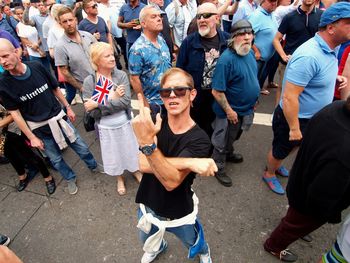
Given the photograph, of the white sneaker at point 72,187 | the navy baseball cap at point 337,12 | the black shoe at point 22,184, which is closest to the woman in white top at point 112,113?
the white sneaker at point 72,187

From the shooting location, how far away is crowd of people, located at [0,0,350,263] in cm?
170

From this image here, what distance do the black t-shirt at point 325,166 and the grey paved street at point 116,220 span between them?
3.10 feet

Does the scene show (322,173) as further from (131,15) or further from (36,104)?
(131,15)

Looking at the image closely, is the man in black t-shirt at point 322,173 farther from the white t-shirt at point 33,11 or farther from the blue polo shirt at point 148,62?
the white t-shirt at point 33,11

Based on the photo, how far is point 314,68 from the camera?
226 cm

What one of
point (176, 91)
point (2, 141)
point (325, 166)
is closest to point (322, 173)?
point (325, 166)

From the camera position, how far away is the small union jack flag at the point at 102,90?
109 inches

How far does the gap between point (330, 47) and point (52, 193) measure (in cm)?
357

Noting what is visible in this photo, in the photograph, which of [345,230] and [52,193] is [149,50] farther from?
[345,230]

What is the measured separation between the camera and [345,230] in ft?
5.67

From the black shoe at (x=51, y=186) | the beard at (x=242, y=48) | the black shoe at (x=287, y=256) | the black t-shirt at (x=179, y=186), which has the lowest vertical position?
the black shoe at (x=51, y=186)

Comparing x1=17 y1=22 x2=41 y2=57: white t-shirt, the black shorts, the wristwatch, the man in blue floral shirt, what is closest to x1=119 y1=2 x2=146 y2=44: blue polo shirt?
x1=17 y1=22 x2=41 y2=57: white t-shirt

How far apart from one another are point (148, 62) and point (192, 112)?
36.6 inches

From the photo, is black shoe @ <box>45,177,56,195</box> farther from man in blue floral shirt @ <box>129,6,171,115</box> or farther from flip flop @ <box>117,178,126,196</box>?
man in blue floral shirt @ <box>129,6,171,115</box>
